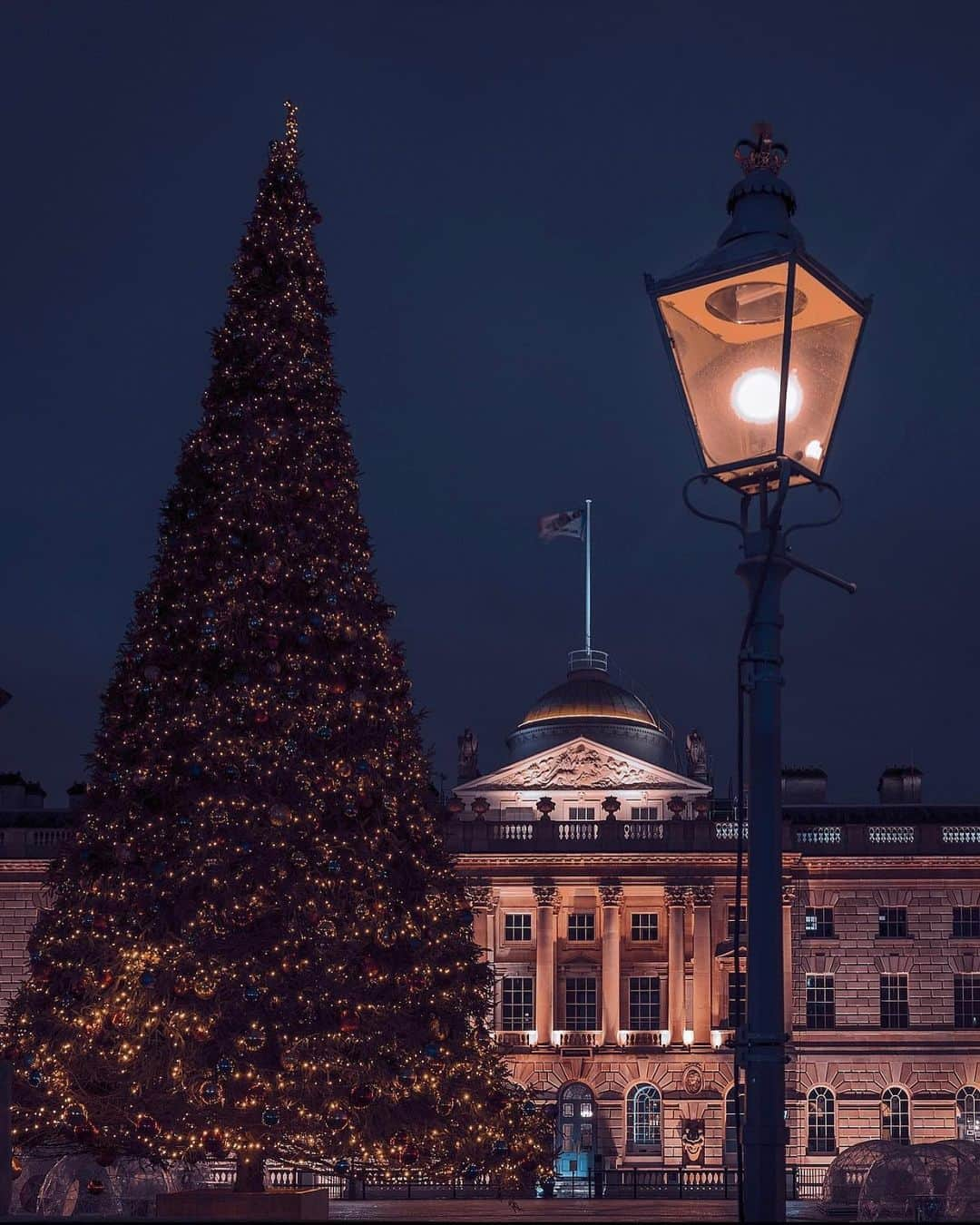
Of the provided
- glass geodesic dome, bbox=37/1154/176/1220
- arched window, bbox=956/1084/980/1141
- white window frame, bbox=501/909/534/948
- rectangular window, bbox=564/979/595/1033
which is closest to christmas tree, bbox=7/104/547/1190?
glass geodesic dome, bbox=37/1154/176/1220

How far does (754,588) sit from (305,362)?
1642 cm

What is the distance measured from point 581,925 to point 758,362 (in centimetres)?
6764

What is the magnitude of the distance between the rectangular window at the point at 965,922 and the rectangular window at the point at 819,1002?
5727mm

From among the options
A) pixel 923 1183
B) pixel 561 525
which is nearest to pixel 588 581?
pixel 561 525

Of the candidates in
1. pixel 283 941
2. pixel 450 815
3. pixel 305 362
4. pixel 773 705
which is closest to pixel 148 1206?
pixel 450 815

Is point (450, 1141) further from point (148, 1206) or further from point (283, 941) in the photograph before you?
point (148, 1206)

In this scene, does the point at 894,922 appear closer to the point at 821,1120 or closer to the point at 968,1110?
the point at 968,1110

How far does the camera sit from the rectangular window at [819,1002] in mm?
71500

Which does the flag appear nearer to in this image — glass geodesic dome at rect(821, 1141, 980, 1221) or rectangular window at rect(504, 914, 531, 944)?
rectangular window at rect(504, 914, 531, 944)

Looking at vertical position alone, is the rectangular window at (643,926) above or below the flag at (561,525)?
below

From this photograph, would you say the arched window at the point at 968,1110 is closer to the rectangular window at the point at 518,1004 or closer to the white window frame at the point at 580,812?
the rectangular window at the point at 518,1004

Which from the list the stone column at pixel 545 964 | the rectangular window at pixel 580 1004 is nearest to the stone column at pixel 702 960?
the rectangular window at pixel 580 1004

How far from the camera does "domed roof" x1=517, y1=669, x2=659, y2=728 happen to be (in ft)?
264

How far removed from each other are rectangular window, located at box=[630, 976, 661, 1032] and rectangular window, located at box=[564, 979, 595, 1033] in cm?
169
